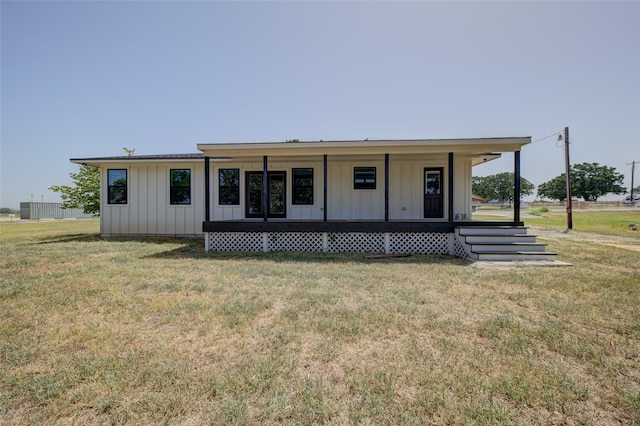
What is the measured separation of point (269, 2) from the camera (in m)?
10.4

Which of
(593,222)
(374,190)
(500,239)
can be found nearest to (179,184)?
(374,190)

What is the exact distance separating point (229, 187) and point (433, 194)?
25.6 feet

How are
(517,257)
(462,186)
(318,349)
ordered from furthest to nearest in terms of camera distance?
1. (462,186)
2. (517,257)
3. (318,349)

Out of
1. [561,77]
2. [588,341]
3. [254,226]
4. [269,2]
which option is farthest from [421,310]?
[561,77]

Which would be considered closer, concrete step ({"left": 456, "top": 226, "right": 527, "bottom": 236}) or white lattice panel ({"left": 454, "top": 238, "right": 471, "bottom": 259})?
white lattice panel ({"left": 454, "top": 238, "right": 471, "bottom": 259})

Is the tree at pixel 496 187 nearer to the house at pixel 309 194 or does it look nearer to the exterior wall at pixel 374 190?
the exterior wall at pixel 374 190

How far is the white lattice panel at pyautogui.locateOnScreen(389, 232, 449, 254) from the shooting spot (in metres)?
8.30

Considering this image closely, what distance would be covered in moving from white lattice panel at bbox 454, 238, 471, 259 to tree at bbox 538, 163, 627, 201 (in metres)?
88.3

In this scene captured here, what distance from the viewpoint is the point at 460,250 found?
786cm

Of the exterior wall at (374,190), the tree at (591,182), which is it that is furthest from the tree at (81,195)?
the tree at (591,182)

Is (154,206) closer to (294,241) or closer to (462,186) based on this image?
(294,241)

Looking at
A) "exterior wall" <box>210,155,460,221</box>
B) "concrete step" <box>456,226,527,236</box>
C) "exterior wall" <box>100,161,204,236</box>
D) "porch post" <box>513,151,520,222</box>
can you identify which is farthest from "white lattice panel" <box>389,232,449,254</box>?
"exterior wall" <box>100,161,204,236</box>

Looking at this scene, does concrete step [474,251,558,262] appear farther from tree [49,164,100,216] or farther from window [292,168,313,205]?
tree [49,164,100,216]

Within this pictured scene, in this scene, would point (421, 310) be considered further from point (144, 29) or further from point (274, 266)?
point (144, 29)
